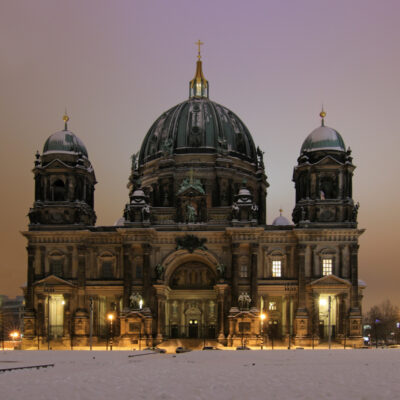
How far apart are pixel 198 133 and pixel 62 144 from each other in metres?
19.6

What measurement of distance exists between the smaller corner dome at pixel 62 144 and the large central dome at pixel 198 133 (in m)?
13.6

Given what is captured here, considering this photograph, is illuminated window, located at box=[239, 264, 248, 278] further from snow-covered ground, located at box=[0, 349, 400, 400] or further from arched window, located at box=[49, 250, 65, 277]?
snow-covered ground, located at box=[0, 349, 400, 400]

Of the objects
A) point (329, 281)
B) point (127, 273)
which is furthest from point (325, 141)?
point (127, 273)

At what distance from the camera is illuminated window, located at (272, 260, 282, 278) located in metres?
82.6

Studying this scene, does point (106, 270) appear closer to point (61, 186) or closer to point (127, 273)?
point (127, 273)

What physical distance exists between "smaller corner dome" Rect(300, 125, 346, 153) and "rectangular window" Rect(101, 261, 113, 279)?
27.0 metres

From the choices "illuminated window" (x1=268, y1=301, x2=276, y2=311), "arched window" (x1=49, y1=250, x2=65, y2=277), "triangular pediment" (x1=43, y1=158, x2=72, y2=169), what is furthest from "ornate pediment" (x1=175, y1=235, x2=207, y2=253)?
"triangular pediment" (x1=43, y1=158, x2=72, y2=169)

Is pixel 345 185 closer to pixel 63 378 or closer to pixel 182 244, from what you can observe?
pixel 182 244

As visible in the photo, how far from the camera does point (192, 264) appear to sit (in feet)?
283

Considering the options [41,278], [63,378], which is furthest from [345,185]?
[63,378]

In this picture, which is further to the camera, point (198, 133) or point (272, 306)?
point (198, 133)

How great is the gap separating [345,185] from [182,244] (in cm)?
2039

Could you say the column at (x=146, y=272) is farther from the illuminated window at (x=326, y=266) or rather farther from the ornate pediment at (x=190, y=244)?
the illuminated window at (x=326, y=266)

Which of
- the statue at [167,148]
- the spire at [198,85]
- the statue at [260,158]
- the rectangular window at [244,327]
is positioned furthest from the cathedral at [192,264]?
the spire at [198,85]
